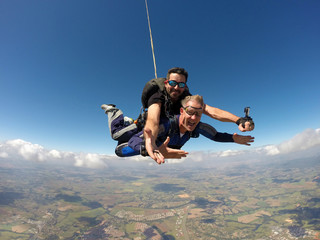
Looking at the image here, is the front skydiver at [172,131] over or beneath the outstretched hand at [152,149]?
over

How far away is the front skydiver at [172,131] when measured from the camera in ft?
8.86

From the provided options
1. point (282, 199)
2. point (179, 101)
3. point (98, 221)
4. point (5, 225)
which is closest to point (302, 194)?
point (282, 199)

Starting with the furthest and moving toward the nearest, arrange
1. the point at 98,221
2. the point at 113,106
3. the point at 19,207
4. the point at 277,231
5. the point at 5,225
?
the point at 19,207 < the point at 98,221 < the point at 5,225 < the point at 277,231 < the point at 113,106

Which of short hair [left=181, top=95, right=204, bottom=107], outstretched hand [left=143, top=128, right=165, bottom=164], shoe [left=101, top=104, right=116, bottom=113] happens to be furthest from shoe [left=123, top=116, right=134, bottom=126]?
outstretched hand [left=143, top=128, right=165, bottom=164]

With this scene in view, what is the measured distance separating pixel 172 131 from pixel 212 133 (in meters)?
1.30

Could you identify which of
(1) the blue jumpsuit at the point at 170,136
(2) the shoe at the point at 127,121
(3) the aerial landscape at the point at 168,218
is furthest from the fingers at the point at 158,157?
(3) the aerial landscape at the point at 168,218

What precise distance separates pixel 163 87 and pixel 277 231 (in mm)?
94584

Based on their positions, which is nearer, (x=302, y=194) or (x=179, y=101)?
(x=179, y=101)

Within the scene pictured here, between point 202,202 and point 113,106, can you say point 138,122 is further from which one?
point 202,202

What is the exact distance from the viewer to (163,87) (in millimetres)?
2896

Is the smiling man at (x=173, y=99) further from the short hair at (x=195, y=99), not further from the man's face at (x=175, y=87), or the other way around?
the short hair at (x=195, y=99)

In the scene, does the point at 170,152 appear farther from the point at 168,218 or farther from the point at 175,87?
the point at 168,218

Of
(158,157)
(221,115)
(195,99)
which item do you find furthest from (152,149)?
(221,115)

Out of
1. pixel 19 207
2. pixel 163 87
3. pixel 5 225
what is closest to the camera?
pixel 163 87
